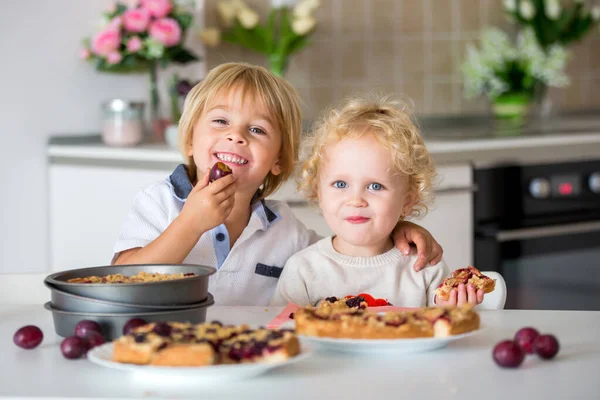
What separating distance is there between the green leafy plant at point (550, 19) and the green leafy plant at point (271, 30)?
3.00 ft

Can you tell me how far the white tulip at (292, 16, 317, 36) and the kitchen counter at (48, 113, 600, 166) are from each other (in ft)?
1.72

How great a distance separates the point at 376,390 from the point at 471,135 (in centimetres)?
218

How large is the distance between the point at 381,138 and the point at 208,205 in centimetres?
30

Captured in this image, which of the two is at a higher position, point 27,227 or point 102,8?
point 102,8

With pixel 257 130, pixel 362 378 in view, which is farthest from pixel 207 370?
pixel 257 130

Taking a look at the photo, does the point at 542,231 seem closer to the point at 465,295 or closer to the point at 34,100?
the point at 34,100

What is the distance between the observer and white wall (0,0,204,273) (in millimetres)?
2820

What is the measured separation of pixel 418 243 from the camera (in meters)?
1.64

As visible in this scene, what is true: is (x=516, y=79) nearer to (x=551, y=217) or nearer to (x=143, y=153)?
(x=551, y=217)

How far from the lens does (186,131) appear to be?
1813 millimetres

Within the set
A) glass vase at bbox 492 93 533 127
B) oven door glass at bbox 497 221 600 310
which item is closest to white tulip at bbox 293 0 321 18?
glass vase at bbox 492 93 533 127

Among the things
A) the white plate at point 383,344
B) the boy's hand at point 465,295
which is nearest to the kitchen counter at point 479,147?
the boy's hand at point 465,295

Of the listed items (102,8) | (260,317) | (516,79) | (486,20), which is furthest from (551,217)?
(260,317)

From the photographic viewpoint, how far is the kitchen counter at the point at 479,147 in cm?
269
